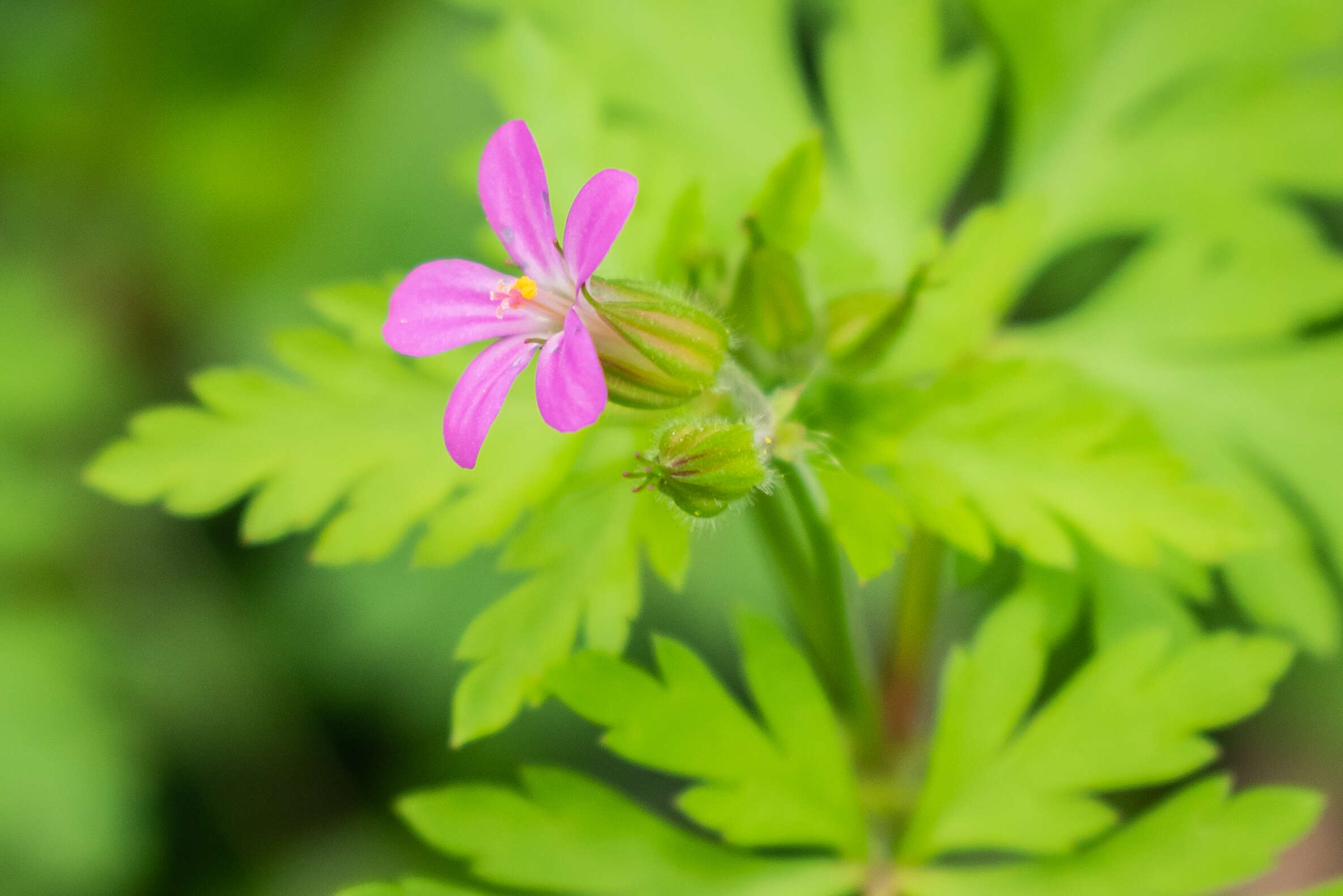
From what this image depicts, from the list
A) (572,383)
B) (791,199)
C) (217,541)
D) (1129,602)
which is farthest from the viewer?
(217,541)

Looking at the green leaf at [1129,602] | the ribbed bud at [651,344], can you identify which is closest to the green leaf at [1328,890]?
the green leaf at [1129,602]

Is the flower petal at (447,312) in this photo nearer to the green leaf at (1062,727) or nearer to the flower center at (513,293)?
the flower center at (513,293)

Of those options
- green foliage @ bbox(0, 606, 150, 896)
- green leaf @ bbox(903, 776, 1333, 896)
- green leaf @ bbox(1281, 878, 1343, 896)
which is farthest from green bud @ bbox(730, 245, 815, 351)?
green foliage @ bbox(0, 606, 150, 896)

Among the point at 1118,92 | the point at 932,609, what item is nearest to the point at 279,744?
the point at 932,609

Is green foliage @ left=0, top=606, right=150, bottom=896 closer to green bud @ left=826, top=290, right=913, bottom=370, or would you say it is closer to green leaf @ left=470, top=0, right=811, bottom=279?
green leaf @ left=470, top=0, right=811, bottom=279

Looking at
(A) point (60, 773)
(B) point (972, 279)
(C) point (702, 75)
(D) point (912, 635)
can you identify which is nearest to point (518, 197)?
(B) point (972, 279)

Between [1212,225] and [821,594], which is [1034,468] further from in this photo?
[1212,225]
